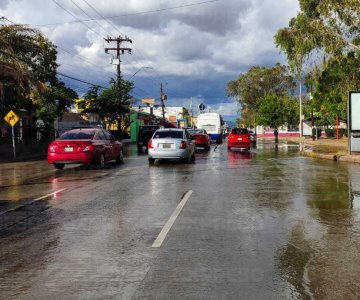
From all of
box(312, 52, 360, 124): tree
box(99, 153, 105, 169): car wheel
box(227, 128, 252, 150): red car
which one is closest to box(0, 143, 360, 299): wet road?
box(99, 153, 105, 169): car wheel

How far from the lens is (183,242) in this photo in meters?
6.62

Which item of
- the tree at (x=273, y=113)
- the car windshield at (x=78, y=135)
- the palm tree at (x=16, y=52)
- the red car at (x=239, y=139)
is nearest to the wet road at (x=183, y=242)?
the car windshield at (x=78, y=135)

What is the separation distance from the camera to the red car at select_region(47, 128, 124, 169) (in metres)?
18.0

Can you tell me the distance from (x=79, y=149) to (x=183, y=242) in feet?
39.6

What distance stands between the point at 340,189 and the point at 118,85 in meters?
42.4

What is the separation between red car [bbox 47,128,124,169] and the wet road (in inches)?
213

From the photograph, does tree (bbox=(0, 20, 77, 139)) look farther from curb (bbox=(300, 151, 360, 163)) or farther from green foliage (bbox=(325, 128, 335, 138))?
green foliage (bbox=(325, 128, 335, 138))

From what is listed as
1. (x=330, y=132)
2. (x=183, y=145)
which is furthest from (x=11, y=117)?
(x=330, y=132)

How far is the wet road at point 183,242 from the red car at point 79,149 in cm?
541

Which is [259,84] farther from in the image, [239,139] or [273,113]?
[239,139]

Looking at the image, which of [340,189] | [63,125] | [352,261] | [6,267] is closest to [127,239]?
[6,267]

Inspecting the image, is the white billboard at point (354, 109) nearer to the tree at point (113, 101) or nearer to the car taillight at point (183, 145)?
the car taillight at point (183, 145)

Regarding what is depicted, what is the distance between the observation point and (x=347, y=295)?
179 inches

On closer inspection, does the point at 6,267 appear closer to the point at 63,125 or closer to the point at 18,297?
the point at 18,297
